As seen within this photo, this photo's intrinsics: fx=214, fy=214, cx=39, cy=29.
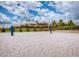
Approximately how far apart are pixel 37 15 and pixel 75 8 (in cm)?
67

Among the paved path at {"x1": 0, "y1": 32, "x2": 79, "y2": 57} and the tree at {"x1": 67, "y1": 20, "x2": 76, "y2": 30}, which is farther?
the tree at {"x1": 67, "y1": 20, "x2": 76, "y2": 30}

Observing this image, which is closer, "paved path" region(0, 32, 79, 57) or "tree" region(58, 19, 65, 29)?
"paved path" region(0, 32, 79, 57)

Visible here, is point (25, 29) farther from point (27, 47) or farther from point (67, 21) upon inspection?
point (67, 21)

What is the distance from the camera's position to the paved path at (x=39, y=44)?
3623mm

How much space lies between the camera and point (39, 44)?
148 inches

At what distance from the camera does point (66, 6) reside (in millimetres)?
3732

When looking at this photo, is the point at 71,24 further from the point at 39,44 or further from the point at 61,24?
the point at 39,44

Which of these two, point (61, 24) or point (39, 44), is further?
point (61, 24)

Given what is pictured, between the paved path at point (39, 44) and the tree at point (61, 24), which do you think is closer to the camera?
the paved path at point (39, 44)

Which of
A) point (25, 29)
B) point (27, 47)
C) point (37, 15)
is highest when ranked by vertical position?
point (37, 15)

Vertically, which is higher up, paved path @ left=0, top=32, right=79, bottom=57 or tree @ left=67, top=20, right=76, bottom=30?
tree @ left=67, top=20, right=76, bottom=30

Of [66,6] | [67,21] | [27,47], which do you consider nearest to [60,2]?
[66,6]

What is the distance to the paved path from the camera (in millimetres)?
3623

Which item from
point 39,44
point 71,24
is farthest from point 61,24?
point 39,44
